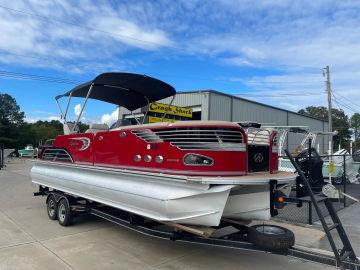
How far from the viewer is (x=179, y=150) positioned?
445 cm

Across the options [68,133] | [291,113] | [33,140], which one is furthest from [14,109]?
[68,133]

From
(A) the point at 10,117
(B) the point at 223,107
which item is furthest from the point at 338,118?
(A) the point at 10,117

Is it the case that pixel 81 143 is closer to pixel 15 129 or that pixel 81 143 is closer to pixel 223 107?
pixel 223 107

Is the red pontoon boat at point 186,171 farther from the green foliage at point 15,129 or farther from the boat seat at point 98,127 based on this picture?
the green foliage at point 15,129

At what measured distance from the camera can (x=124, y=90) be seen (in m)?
7.43

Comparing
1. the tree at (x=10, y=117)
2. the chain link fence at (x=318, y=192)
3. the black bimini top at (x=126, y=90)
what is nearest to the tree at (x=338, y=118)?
the tree at (x=10, y=117)

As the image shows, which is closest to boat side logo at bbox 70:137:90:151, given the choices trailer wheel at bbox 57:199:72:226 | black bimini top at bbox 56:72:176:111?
black bimini top at bbox 56:72:176:111

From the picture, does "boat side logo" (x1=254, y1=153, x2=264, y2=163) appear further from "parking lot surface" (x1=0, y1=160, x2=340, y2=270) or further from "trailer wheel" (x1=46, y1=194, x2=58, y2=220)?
"trailer wheel" (x1=46, y1=194, x2=58, y2=220)

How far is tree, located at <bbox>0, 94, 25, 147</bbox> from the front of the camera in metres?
71.1

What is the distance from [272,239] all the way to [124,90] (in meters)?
4.43

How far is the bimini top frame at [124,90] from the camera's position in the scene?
6.56 metres

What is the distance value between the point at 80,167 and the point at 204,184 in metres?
3.04

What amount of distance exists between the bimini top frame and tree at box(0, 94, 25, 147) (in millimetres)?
69671

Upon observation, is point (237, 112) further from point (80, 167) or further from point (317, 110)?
point (317, 110)
